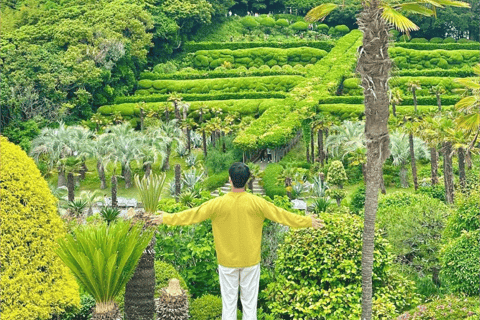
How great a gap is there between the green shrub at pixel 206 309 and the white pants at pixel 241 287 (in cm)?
253

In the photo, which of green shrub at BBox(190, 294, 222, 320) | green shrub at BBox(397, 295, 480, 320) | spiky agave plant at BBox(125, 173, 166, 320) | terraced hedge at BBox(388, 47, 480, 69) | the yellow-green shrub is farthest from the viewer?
terraced hedge at BBox(388, 47, 480, 69)

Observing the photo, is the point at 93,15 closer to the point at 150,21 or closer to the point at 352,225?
the point at 150,21

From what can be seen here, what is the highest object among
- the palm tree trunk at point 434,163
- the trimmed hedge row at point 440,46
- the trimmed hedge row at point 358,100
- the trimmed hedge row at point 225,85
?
the trimmed hedge row at point 440,46

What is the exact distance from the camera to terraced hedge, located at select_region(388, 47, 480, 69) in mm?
57406

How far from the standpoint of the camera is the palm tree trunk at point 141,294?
11.3 m

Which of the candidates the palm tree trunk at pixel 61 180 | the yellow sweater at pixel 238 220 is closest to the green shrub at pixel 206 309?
the yellow sweater at pixel 238 220

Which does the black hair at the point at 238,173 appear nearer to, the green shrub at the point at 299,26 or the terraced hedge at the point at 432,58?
the terraced hedge at the point at 432,58

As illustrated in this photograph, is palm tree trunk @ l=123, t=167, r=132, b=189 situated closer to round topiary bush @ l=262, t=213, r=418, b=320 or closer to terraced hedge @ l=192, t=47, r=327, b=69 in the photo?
terraced hedge @ l=192, t=47, r=327, b=69

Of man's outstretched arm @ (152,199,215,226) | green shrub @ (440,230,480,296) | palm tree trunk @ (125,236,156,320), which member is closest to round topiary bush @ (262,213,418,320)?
green shrub @ (440,230,480,296)

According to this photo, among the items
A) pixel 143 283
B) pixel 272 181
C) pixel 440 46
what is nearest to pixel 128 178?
pixel 272 181

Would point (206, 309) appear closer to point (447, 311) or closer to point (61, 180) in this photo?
point (447, 311)

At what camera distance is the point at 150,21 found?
57062 mm

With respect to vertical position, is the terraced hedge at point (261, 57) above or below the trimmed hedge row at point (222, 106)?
above

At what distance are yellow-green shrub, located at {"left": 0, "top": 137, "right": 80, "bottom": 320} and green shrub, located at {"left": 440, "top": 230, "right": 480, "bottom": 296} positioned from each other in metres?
8.38
